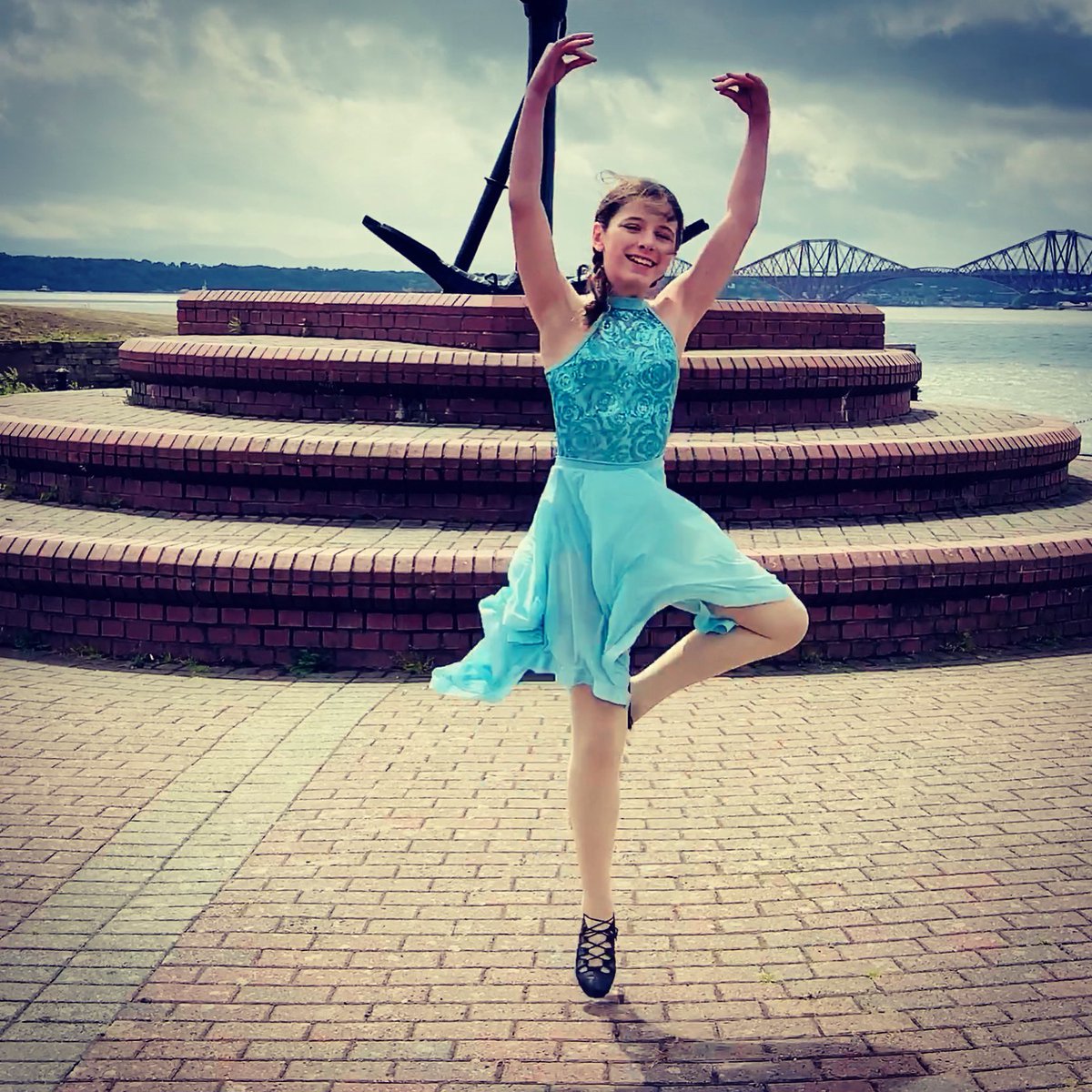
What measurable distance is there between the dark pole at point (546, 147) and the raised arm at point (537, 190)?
7.29 m

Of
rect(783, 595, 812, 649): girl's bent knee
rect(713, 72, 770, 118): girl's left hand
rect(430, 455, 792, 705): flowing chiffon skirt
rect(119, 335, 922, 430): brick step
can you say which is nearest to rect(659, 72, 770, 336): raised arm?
rect(713, 72, 770, 118): girl's left hand

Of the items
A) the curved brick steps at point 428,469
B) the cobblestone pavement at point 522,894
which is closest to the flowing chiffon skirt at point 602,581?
the cobblestone pavement at point 522,894

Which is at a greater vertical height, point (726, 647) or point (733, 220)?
point (733, 220)

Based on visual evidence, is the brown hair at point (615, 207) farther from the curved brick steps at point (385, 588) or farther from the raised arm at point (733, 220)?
the curved brick steps at point (385, 588)

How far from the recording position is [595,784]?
2850 mm

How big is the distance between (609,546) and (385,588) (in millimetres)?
2837

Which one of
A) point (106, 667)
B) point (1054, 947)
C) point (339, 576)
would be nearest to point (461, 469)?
point (339, 576)

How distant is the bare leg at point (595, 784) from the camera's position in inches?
112

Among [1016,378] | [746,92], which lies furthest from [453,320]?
[1016,378]

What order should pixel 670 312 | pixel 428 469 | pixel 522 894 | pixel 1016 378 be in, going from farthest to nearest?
pixel 1016 378
pixel 428 469
pixel 522 894
pixel 670 312

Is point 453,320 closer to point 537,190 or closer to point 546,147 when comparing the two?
point 546,147

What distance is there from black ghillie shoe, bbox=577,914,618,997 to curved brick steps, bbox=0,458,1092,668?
8.90ft

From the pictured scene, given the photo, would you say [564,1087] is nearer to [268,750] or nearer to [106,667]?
[268,750]

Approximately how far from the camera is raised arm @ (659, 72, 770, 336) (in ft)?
9.87
